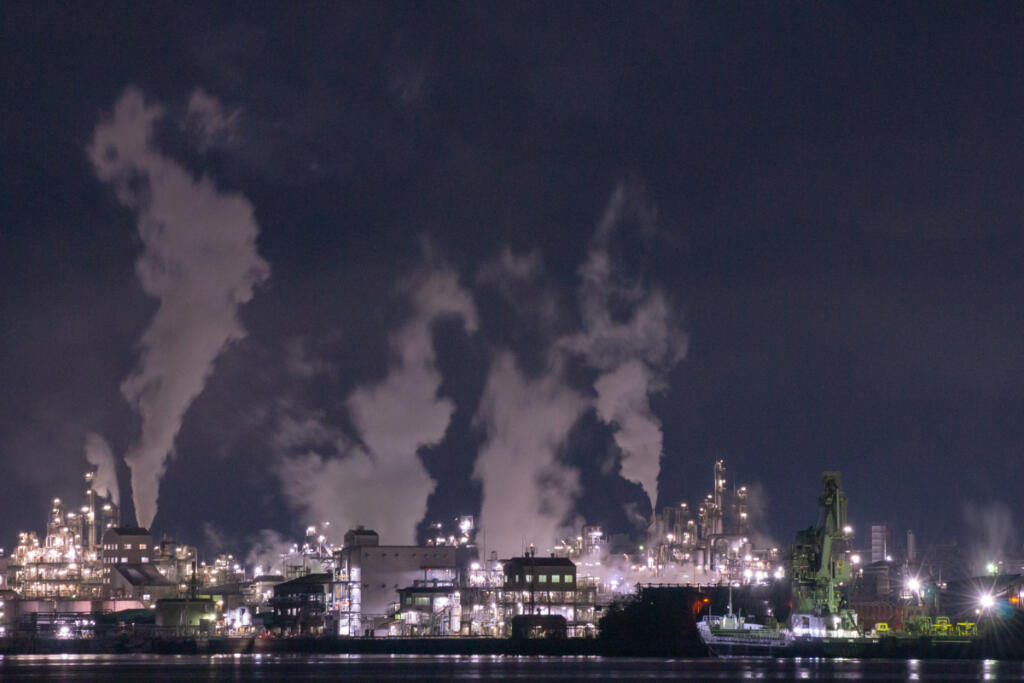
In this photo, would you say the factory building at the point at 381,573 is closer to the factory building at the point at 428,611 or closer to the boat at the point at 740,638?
the factory building at the point at 428,611

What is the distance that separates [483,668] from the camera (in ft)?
280

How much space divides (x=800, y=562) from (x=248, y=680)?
60.6 metres

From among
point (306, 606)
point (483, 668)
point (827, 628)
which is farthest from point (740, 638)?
point (306, 606)

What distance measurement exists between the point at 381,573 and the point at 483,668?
77251mm

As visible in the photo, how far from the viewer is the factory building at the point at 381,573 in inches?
6270

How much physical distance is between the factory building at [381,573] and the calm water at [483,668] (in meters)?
48.4

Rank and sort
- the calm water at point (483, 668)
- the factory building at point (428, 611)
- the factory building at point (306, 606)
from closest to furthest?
the calm water at point (483, 668) → the factory building at point (428, 611) → the factory building at point (306, 606)

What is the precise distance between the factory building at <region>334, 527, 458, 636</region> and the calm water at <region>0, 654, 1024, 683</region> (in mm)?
48423

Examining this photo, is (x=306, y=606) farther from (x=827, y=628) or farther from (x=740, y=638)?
(x=827, y=628)

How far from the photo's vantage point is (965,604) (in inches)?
5837

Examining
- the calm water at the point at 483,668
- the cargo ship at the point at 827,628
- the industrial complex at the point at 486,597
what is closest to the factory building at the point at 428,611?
the industrial complex at the point at 486,597

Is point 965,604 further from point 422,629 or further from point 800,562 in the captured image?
point 422,629

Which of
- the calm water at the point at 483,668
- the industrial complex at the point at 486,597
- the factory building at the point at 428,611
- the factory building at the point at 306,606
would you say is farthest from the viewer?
the factory building at the point at 306,606

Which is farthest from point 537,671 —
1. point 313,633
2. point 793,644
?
point 313,633
